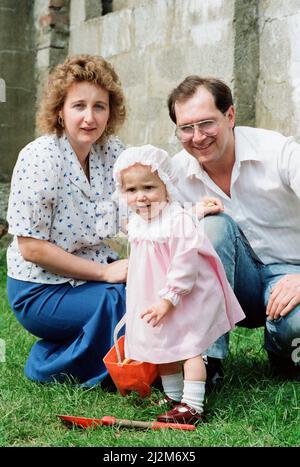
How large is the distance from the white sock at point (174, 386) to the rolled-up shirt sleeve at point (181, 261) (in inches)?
12.3

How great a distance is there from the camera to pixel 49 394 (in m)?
3.05

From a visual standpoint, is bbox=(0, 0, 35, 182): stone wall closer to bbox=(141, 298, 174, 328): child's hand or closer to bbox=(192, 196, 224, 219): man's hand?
bbox=(192, 196, 224, 219): man's hand

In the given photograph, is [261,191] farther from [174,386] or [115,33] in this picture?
[115,33]

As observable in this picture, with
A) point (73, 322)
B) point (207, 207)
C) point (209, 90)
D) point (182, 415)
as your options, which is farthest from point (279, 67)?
point (182, 415)

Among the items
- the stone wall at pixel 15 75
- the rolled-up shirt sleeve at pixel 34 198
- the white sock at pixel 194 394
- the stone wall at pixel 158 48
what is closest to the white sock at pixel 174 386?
the white sock at pixel 194 394

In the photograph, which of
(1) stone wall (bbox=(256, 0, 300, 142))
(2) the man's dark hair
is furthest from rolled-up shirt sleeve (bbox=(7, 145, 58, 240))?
(1) stone wall (bbox=(256, 0, 300, 142))

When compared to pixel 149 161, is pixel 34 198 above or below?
below

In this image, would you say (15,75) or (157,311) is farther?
(15,75)

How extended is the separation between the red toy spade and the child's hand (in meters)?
0.33

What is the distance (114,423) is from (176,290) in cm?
49

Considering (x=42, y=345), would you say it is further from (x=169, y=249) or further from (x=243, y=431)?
(x=243, y=431)

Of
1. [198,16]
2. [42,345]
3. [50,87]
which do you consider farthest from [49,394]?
[198,16]

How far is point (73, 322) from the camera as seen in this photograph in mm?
3287

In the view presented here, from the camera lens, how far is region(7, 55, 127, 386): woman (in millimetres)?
3225
